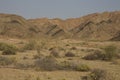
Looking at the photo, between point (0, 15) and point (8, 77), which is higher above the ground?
point (0, 15)

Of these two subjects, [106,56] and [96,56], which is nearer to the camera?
[106,56]

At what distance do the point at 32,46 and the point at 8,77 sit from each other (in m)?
29.3

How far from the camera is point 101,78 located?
53.5 ft

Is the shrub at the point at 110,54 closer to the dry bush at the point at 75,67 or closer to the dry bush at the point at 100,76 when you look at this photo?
the dry bush at the point at 75,67


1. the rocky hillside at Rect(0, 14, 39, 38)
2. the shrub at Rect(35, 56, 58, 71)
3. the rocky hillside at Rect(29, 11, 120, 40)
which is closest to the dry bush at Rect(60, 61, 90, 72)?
the shrub at Rect(35, 56, 58, 71)

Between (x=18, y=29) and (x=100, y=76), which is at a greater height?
(x=18, y=29)

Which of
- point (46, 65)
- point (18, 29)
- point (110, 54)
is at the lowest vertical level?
point (110, 54)

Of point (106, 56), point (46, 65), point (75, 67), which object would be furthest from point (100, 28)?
point (46, 65)

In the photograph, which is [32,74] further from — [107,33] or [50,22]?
[50,22]

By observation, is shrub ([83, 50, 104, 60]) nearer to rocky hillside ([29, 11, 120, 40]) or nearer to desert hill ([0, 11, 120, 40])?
desert hill ([0, 11, 120, 40])

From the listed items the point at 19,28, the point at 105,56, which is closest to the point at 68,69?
the point at 105,56

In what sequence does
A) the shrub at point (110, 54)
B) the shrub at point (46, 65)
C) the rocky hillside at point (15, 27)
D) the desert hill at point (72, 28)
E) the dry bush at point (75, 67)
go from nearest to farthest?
the shrub at point (46, 65) < the dry bush at point (75, 67) < the shrub at point (110, 54) < the rocky hillside at point (15, 27) < the desert hill at point (72, 28)

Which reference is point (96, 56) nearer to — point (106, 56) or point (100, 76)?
point (106, 56)

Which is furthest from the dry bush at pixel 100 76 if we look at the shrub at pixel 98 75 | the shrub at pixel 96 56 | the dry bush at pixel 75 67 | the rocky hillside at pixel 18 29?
the rocky hillside at pixel 18 29
